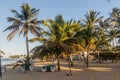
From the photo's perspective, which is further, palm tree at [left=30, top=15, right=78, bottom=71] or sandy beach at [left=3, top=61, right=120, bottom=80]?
palm tree at [left=30, top=15, right=78, bottom=71]

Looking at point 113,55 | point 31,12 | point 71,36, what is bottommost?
point 113,55

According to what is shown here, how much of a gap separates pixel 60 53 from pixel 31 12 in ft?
27.7

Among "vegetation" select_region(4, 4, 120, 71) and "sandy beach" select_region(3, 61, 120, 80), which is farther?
"vegetation" select_region(4, 4, 120, 71)

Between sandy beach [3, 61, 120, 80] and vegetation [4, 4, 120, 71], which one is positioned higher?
vegetation [4, 4, 120, 71]

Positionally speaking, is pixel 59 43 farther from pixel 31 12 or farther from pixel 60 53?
pixel 31 12

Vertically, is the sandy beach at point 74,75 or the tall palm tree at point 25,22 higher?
the tall palm tree at point 25,22

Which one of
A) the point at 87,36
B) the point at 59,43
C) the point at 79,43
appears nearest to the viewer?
the point at 59,43

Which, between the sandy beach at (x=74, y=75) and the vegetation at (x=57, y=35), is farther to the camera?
the vegetation at (x=57, y=35)

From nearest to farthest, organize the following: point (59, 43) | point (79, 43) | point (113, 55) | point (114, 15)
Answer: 1. point (59, 43)
2. point (79, 43)
3. point (113, 55)
4. point (114, 15)

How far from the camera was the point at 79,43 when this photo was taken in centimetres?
2775

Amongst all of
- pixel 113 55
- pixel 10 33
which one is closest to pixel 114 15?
pixel 113 55

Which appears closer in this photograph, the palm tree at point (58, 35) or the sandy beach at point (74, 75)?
the sandy beach at point (74, 75)

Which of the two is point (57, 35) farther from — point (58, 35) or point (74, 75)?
point (74, 75)

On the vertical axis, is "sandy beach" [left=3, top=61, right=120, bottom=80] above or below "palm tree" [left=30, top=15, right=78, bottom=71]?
below
